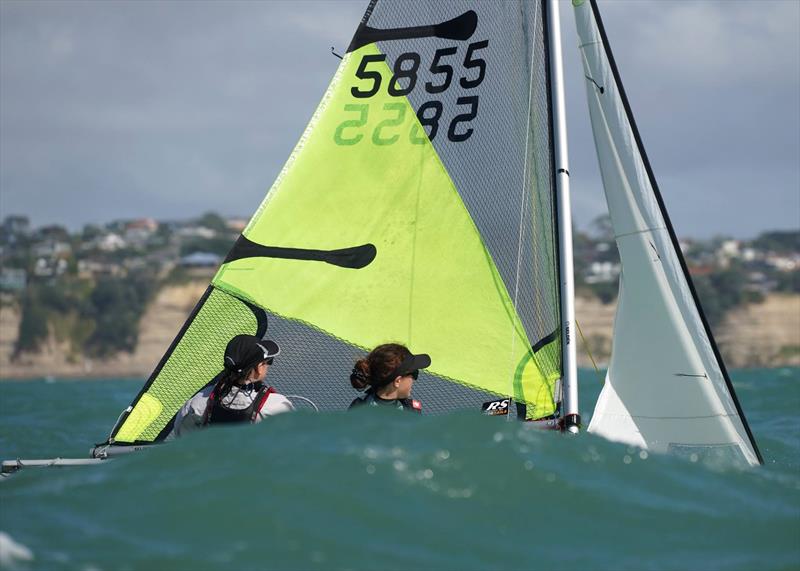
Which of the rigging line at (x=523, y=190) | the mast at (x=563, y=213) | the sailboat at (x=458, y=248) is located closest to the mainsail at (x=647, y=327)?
the sailboat at (x=458, y=248)

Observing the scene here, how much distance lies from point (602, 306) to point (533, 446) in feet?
213

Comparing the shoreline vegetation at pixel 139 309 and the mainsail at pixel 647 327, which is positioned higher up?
the shoreline vegetation at pixel 139 309

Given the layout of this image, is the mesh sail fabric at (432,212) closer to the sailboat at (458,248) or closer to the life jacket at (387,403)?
the sailboat at (458,248)

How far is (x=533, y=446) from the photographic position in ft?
18.5

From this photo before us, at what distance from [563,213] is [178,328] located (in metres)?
55.3

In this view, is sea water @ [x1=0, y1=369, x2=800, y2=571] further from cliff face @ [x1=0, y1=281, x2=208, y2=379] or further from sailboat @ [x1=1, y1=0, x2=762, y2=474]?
cliff face @ [x1=0, y1=281, x2=208, y2=379]

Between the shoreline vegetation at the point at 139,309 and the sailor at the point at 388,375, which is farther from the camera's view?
the shoreline vegetation at the point at 139,309

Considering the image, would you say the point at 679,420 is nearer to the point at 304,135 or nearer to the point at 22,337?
the point at 304,135

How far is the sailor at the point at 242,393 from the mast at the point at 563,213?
5.65 ft

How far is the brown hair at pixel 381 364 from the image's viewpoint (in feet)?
19.4

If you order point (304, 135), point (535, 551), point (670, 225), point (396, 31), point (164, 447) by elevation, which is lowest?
point (535, 551)

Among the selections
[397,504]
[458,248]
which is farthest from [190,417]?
[458,248]

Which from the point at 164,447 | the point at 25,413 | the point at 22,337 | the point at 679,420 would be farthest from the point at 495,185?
the point at 22,337

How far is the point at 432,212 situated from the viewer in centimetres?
724
